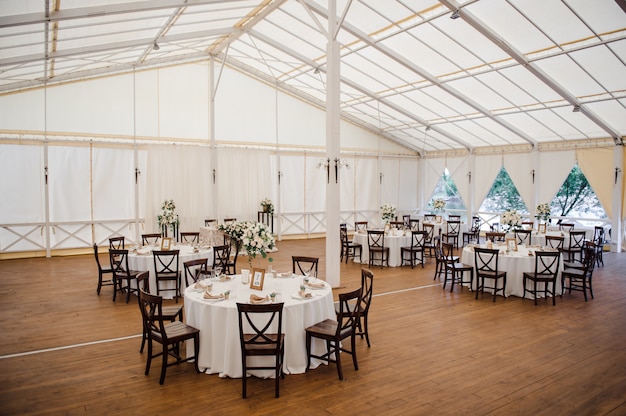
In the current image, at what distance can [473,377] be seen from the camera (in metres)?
4.28

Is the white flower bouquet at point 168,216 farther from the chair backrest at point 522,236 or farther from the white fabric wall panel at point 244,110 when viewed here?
the chair backrest at point 522,236

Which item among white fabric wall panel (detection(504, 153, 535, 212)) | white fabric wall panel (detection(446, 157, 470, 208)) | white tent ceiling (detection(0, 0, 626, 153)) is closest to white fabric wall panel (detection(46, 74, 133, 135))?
white tent ceiling (detection(0, 0, 626, 153))

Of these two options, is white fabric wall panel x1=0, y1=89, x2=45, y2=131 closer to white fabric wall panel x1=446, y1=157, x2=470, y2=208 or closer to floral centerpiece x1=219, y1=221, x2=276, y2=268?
floral centerpiece x1=219, y1=221, x2=276, y2=268

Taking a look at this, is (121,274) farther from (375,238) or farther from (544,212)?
(544,212)

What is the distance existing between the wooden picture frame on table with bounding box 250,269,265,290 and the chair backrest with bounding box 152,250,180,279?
7.85 ft

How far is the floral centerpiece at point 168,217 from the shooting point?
34.2 ft

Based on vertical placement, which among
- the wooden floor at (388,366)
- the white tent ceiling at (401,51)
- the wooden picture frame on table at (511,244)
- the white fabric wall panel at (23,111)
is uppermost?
the white tent ceiling at (401,51)

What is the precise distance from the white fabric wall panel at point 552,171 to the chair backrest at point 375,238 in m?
6.98

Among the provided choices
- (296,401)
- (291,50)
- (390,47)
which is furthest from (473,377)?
(291,50)

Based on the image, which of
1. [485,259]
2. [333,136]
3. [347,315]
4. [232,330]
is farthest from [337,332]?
[485,259]

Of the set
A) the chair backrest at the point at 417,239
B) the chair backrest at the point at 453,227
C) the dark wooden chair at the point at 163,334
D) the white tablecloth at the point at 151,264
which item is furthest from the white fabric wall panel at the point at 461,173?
the dark wooden chair at the point at 163,334

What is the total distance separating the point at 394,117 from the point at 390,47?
485 centimetres

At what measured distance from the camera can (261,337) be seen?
13.1 ft

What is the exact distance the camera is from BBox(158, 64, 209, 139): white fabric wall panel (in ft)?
41.0
